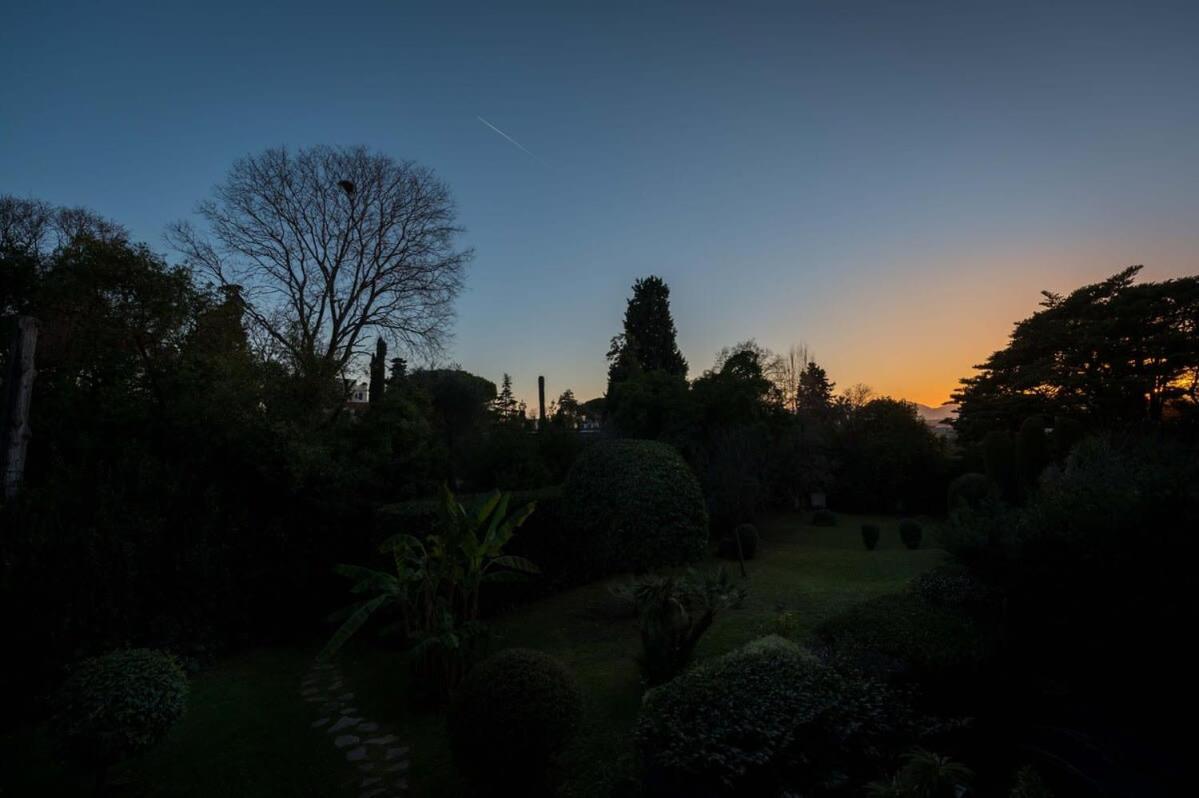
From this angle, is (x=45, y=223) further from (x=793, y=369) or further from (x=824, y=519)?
(x=793, y=369)

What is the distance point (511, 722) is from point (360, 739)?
2884mm

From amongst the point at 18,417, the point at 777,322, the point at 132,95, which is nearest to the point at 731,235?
the point at 777,322

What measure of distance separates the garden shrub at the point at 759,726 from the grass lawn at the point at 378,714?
43.6 inches

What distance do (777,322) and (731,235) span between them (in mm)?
5840

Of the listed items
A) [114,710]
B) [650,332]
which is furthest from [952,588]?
[650,332]

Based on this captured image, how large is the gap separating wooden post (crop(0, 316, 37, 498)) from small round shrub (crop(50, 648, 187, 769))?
5.71 metres

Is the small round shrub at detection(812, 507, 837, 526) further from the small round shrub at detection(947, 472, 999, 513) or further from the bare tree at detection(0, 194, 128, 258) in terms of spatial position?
the bare tree at detection(0, 194, 128, 258)

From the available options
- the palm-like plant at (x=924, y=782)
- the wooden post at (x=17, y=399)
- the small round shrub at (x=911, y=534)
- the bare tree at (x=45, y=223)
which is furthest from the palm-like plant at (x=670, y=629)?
the bare tree at (x=45, y=223)

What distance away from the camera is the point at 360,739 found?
20.6ft

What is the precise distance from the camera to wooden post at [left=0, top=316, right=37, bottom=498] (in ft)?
28.1

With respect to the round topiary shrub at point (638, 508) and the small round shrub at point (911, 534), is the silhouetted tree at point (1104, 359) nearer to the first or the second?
the small round shrub at point (911, 534)

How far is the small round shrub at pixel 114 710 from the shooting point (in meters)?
4.73

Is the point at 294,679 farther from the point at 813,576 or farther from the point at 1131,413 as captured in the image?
the point at 1131,413

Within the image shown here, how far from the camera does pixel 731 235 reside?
13328 mm
